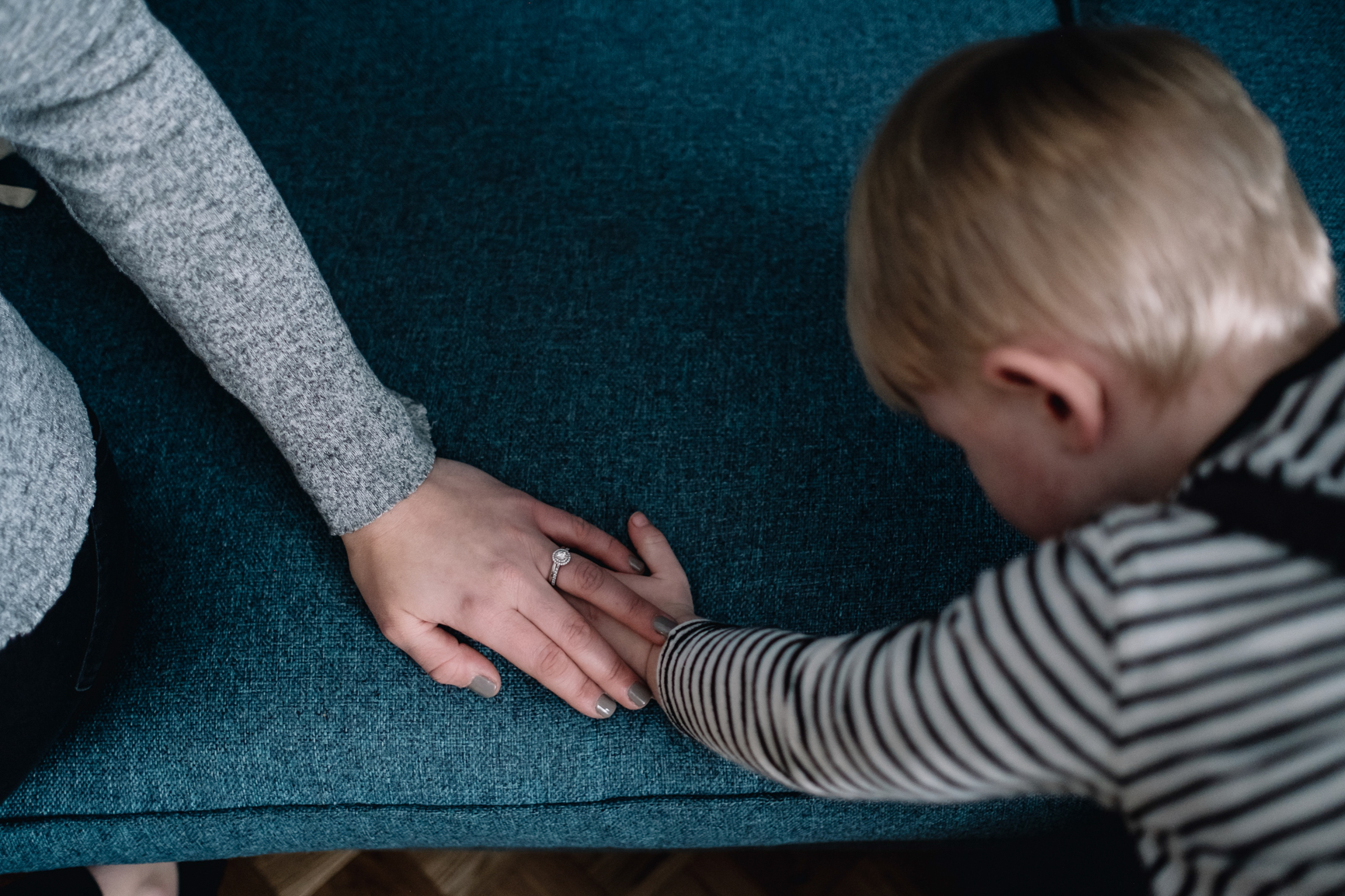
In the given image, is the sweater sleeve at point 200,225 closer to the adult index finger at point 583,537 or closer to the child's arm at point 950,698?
the adult index finger at point 583,537

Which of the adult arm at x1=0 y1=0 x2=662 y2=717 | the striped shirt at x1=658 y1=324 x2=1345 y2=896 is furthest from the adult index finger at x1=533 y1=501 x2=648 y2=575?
the striped shirt at x1=658 y1=324 x2=1345 y2=896

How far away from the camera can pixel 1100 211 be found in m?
0.44

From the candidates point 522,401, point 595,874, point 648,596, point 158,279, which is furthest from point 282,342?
point 595,874

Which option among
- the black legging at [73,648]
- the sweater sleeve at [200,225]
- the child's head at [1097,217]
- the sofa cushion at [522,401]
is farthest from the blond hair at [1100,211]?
the black legging at [73,648]

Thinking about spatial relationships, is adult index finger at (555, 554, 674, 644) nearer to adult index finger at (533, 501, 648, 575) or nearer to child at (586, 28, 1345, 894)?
adult index finger at (533, 501, 648, 575)

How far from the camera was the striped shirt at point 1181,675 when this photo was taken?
1.26 feet

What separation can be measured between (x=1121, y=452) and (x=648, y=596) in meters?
0.35

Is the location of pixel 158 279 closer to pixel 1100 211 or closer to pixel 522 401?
pixel 522 401

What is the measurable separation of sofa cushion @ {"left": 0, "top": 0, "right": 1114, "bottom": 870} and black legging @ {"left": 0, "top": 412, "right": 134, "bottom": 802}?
4cm

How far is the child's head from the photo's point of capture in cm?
44

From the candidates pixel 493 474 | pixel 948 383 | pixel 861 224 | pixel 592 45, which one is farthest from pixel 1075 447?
pixel 592 45

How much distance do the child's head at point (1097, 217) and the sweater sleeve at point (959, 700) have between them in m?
0.11

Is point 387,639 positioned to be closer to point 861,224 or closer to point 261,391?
point 261,391

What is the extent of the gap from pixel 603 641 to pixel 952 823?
0.97 ft
